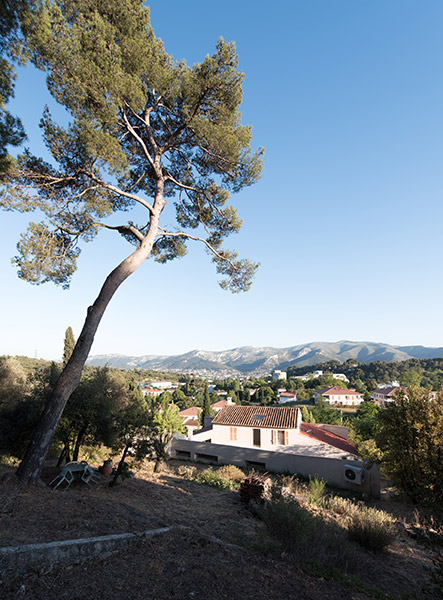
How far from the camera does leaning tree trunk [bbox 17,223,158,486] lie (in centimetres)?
637

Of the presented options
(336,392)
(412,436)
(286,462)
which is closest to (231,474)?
(286,462)

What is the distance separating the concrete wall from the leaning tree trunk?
536 inches

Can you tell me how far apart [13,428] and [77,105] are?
888 cm

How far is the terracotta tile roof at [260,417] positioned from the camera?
68.6ft

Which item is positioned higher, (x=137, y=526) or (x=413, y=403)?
(x=413, y=403)

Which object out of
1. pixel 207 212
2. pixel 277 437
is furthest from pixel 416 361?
pixel 207 212

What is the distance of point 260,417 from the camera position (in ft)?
73.0

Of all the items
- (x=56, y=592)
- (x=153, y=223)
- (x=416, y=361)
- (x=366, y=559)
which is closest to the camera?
(x=56, y=592)

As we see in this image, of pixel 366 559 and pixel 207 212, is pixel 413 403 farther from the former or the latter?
pixel 207 212

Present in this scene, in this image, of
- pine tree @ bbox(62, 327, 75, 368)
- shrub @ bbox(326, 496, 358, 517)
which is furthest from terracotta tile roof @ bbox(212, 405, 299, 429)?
pine tree @ bbox(62, 327, 75, 368)

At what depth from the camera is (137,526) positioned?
187 inches

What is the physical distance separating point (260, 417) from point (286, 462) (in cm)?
560

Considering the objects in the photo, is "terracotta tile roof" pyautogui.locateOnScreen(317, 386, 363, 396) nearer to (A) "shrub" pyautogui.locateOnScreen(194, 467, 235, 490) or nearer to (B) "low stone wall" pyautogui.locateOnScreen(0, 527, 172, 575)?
(A) "shrub" pyautogui.locateOnScreen(194, 467, 235, 490)

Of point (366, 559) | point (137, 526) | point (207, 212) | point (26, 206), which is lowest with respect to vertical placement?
point (366, 559)
